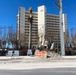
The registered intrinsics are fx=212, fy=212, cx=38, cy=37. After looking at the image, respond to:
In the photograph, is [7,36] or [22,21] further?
[22,21]

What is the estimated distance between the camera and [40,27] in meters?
84.0

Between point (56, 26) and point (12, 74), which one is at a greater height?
point (56, 26)

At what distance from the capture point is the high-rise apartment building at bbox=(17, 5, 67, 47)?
76744 millimetres

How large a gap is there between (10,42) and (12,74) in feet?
195

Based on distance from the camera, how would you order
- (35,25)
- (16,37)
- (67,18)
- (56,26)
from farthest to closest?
(35,25) < (56,26) < (16,37) < (67,18)

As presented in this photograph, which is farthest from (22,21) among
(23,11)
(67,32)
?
(67,32)

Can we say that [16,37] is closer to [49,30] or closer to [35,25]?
[49,30]

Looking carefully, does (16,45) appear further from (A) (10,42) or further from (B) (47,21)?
(B) (47,21)

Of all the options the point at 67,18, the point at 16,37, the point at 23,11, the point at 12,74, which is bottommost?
the point at 12,74

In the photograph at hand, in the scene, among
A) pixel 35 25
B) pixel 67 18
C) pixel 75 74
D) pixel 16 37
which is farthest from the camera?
pixel 35 25

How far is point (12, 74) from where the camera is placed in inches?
502

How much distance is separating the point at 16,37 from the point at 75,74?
62.7 meters

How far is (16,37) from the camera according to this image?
7450cm

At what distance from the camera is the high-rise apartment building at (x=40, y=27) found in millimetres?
76744
